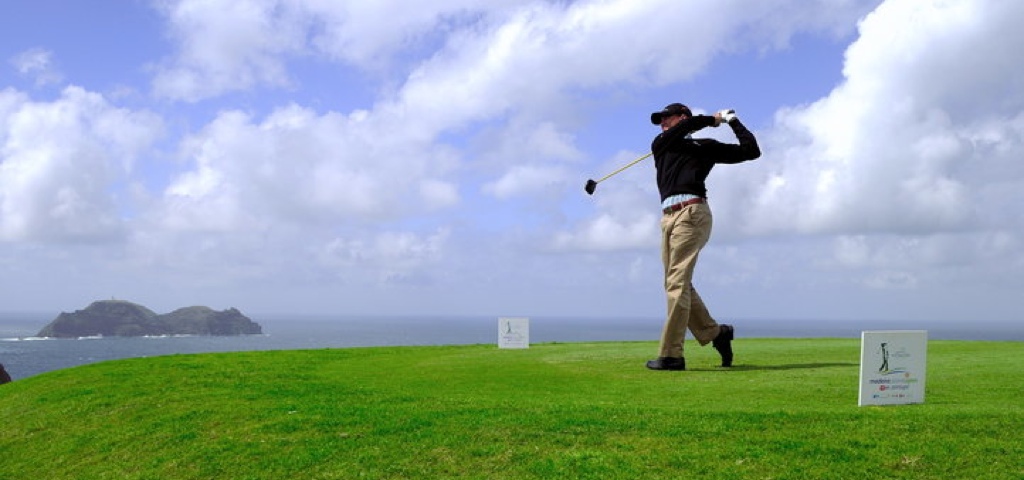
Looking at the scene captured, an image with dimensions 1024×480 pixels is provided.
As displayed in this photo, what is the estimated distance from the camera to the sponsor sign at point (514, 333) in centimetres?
1880

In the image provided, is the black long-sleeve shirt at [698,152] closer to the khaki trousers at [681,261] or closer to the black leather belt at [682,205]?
the black leather belt at [682,205]

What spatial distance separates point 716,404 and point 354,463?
13.1 ft

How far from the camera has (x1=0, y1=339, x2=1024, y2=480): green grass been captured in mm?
6539

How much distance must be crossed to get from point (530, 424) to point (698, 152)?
5.54 meters

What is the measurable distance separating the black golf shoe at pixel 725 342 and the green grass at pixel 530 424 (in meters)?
0.33

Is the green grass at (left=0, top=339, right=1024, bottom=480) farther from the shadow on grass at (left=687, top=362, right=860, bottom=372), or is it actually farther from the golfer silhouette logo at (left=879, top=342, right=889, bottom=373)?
the golfer silhouette logo at (left=879, top=342, right=889, bottom=373)

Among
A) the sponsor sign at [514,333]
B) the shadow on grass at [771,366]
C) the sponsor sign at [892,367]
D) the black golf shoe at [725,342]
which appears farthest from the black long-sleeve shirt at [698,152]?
the sponsor sign at [514,333]

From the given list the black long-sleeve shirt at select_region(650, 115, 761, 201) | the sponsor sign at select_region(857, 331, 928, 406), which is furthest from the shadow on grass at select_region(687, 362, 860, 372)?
the sponsor sign at select_region(857, 331, 928, 406)

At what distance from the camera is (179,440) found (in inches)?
348

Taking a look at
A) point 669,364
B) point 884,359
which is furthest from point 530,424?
point 669,364

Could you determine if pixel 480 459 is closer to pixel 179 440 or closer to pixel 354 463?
pixel 354 463

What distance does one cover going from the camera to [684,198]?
11.4 m

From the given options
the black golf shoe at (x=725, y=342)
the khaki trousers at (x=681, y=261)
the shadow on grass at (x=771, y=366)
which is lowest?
the shadow on grass at (x=771, y=366)

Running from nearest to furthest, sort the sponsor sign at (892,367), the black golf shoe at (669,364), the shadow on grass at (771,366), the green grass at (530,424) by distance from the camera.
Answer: the green grass at (530,424), the sponsor sign at (892,367), the black golf shoe at (669,364), the shadow on grass at (771,366)
